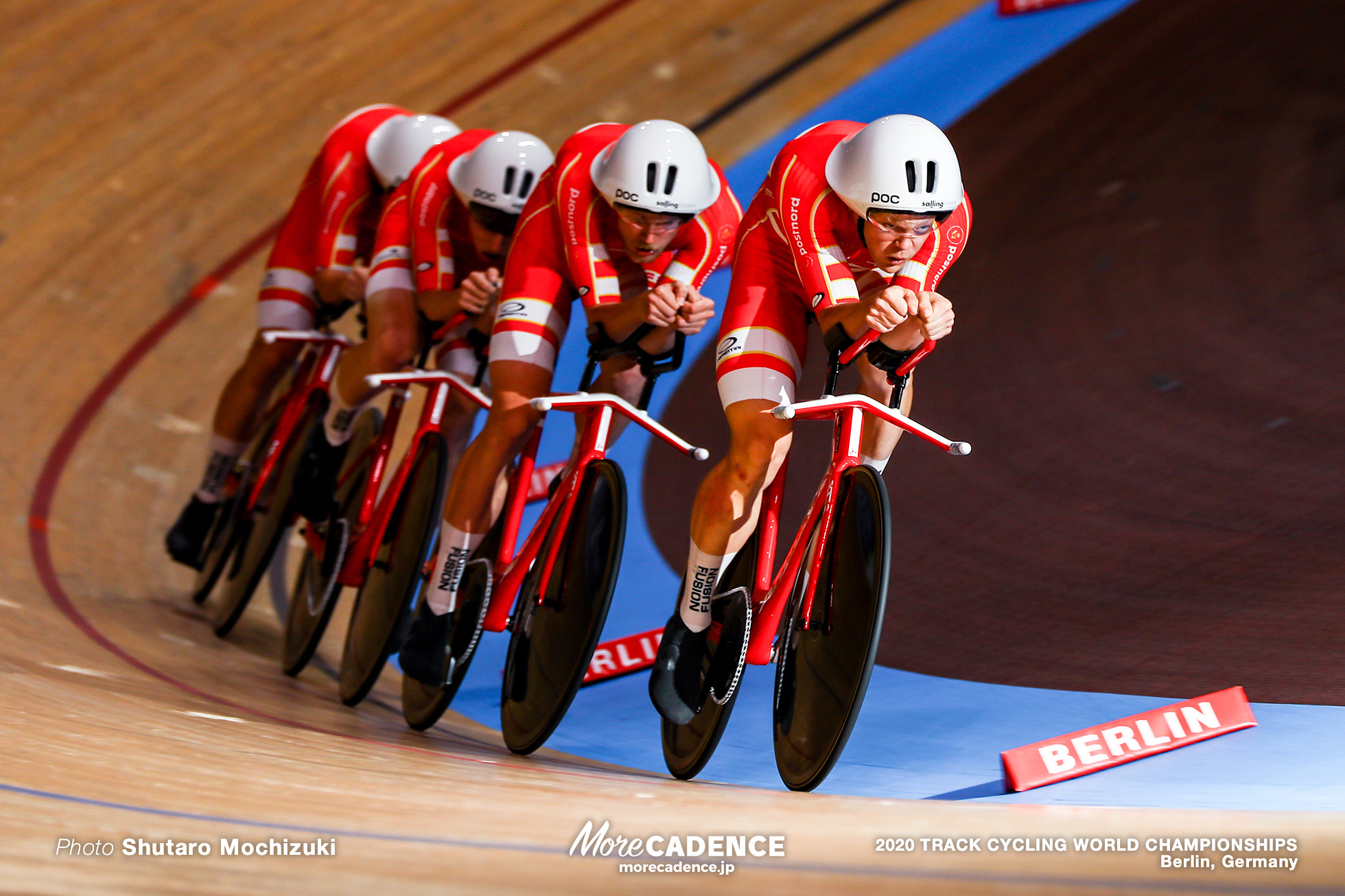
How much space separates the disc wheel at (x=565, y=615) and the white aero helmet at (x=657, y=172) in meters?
0.58

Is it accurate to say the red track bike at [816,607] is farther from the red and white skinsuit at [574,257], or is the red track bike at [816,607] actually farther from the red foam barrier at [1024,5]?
the red foam barrier at [1024,5]

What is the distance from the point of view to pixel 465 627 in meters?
3.04

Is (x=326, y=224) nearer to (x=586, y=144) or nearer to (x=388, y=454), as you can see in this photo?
(x=388, y=454)

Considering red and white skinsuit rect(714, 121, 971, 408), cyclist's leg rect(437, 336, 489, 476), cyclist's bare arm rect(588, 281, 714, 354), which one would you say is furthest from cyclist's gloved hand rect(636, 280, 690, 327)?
cyclist's leg rect(437, 336, 489, 476)

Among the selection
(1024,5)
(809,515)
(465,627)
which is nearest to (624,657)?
(465,627)

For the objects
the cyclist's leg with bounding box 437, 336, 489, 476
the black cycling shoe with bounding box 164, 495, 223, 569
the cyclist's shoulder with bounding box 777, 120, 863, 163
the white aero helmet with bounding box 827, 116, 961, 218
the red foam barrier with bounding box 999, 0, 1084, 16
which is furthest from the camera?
the red foam barrier with bounding box 999, 0, 1084, 16

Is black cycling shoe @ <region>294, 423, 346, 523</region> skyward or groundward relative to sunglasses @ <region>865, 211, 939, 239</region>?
groundward

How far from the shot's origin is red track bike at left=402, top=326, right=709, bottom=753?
267cm

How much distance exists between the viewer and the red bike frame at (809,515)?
2287 millimetres

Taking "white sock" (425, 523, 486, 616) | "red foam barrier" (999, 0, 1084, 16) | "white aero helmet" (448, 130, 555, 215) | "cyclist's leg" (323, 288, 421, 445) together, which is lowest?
"red foam barrier" (999, 0, 1084, 16)

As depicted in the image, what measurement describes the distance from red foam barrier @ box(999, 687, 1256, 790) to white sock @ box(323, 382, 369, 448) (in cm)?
206

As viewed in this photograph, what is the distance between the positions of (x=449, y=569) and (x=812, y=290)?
120cm

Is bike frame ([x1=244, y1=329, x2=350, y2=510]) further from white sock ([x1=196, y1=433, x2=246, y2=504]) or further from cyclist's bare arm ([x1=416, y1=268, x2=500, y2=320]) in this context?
cyclist's bare arm ([x1=416, y1=268, x2=500, y2=320])

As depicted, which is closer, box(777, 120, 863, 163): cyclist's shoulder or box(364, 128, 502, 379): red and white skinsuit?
box(777, 120, 863, 163): cyclist's shoulder
